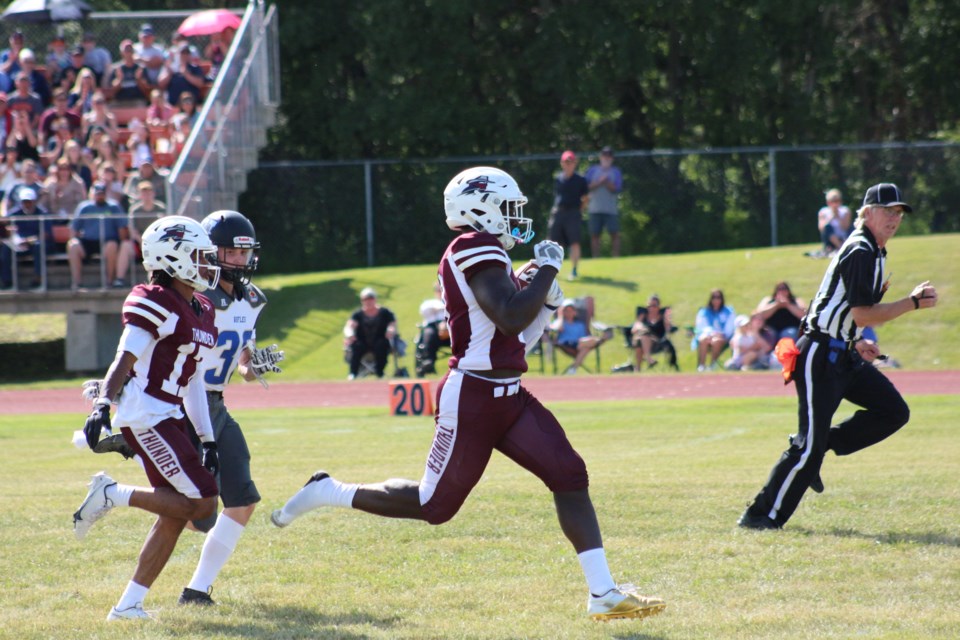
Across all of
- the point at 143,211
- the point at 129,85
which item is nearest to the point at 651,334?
the point at 143,211

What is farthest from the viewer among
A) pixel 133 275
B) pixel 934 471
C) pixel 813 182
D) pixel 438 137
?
pixel 438 137

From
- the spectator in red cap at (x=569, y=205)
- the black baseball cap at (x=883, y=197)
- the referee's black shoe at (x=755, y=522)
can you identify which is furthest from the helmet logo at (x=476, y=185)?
the spectator in red cap at (x=569, y=205)

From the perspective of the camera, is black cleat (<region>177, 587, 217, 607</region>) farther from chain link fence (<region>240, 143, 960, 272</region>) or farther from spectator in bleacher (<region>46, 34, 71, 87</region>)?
spectator in bleacher (<region>46, 34, 71, 87</region>)

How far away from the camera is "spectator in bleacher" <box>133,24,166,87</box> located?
22703mm

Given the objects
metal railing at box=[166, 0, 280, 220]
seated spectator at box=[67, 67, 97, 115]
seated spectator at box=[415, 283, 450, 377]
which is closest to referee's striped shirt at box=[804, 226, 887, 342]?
seated spectator at box=[415, 283, 450, 377]

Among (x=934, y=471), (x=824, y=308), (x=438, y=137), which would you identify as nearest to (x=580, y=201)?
(x=438, y=137)

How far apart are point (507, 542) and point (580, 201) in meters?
14.0

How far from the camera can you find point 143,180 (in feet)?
63.6

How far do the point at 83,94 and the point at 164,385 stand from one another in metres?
17.6

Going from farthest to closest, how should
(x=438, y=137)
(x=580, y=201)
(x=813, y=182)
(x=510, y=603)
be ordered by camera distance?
(x=438, y=137), (x=813, y=182), (x=580, y=201), (x=510, y=603)

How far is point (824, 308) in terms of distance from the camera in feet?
24.2

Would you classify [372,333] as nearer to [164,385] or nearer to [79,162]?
[79,162]

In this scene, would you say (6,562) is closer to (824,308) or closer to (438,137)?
(824,308)

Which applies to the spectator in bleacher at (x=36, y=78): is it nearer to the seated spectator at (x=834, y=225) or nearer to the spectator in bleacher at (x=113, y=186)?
the spectator in bleacher at (x=113, y=186)
